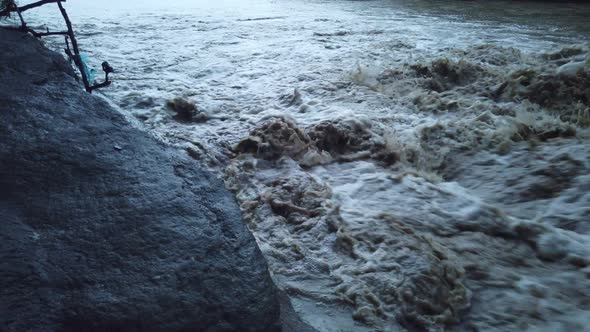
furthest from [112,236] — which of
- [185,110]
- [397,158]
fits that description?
[185,110]

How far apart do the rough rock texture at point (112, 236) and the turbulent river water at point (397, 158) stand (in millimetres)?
611

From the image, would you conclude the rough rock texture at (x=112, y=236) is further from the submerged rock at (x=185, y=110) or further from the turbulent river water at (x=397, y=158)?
the submerged rock at (x=185, y=110)

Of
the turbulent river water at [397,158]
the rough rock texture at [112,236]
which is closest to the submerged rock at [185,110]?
the turbulent river water at [397,158]

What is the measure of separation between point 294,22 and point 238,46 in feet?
12.3

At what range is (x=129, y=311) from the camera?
156 cm

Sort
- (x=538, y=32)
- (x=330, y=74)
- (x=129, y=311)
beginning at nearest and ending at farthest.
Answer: (x=129, y=311), (x=330, y=74), (x=538, y=32)

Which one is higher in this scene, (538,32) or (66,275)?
(538,32)

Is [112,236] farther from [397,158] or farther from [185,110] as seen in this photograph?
[185,110]

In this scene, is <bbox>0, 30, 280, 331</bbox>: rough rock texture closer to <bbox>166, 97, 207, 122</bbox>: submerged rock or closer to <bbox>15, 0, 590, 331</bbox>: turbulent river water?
<bbox>15, 0, 590, 331</bbox>: turbulent river water

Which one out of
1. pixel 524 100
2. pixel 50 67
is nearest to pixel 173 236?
pixel 50 67

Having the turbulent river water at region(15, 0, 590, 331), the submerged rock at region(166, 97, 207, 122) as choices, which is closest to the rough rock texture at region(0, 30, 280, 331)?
the turbulent river water at region(15, 0, 590, 331)

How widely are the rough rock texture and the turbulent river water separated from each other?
611 mm

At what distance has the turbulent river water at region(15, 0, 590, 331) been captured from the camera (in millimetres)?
2488

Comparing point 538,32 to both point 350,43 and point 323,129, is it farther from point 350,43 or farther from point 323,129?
point 323,129
